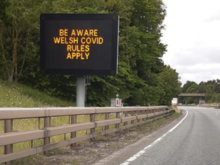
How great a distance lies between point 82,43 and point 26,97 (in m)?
4.57

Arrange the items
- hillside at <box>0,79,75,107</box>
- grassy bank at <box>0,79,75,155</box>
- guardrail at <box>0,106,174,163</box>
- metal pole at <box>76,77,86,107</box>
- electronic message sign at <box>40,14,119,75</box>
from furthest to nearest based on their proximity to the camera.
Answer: metal pole at <box>76,77,86,107</box> → hillside at <box>0,79,75,107</box> → electronic message sign at <box>40,14,119,75</box> → grassy bank at <box>0,79,75,155</box> → guardrail at <box>0,106,174,163</box>

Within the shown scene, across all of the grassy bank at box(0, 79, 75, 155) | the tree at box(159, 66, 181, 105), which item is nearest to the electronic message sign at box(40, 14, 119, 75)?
the grassy bank at box(0, 79, 75, 155)

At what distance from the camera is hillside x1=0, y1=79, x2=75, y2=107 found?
16406 millimetres

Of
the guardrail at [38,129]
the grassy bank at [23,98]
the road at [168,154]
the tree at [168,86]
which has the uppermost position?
the tree at [168,86]

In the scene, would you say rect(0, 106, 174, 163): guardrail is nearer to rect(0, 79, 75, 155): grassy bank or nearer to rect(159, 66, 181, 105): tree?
rect(0, 79, 75, 155): grassy bank

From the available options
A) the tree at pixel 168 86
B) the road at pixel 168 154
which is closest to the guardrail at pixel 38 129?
the road at pixel 168 154

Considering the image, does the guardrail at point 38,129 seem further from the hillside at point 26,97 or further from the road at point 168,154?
the hillside at point 26,97

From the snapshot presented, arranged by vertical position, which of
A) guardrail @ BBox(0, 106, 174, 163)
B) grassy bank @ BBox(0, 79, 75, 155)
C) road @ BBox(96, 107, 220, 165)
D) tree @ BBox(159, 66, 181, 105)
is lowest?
road @ BBox(96, 107, 220, 165)

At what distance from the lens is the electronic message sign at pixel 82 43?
51.4ft

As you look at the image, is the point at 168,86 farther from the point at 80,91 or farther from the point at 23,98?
the point at 23,98

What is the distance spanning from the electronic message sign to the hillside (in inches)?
83.7

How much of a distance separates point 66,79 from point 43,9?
4.36 meters

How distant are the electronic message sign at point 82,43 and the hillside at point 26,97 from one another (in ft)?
6.97

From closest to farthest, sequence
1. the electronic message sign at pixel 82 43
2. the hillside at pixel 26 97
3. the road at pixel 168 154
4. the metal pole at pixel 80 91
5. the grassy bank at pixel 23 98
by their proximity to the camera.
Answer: the road at pixel 168 154
the grassy bank at pixel 23 98
the electronic message sign at pixel 82 43
the hillside at pixel 26 97
the metal pole at pixel 80 91
